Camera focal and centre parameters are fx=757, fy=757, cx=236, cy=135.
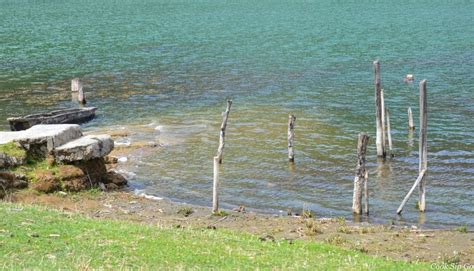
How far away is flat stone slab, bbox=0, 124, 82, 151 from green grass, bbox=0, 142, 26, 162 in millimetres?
250

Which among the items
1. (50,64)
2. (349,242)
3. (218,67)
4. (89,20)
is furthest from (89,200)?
(89,20)

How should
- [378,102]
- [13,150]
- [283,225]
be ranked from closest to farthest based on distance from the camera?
[283,225], [13,150], [378,102]

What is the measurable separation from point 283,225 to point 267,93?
2870cm

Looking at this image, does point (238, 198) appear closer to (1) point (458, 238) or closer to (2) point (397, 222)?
(2) point (397, 222)

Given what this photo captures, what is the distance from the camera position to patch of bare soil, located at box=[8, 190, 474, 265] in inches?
950

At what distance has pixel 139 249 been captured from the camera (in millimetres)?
18062

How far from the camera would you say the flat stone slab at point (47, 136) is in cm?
3164

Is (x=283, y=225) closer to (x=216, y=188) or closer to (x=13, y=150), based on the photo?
(x=216, y=188)

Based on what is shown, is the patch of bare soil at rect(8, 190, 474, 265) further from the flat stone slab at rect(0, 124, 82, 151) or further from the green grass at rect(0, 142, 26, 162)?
the flat stone slab at rect(0, 124, 82, 151)

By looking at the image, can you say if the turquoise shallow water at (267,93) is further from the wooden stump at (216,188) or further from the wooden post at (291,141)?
the wooden stump at (216,188)

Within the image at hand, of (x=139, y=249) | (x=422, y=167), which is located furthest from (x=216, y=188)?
(x=139, y=249)

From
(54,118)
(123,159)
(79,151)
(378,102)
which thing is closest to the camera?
(79,151)

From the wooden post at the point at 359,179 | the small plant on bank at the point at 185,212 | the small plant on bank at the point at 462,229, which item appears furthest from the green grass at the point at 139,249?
the wooden post at the point at 359,179

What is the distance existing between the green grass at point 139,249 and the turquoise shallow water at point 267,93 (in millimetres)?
10191
